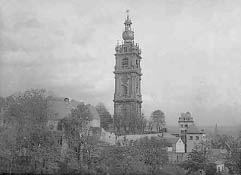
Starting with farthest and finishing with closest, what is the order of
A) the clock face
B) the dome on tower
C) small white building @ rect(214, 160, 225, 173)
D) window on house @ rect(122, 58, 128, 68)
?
the dome on tower, window on house @ rect(122, 58, 128, 68), the clock face, small white building @ rect(214, 160, 225, 173)

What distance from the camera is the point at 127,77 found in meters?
88.4

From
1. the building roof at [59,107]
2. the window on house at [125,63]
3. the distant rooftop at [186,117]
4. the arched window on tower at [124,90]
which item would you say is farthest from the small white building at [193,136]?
the window on house at [125,63]

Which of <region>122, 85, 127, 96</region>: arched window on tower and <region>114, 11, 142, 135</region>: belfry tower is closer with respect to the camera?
<region>114, 11, 142, 135</region>: belfry tower

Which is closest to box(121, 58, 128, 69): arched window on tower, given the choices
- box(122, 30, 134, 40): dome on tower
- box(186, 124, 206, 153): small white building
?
box(122, 30, 134, 40): dome on tower

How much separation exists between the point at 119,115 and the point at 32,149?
136 feet

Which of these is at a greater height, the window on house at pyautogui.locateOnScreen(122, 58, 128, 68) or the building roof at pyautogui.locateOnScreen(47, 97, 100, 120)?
the window on house at pyautogui.locateOnScreen(122, 58, 128, 68)

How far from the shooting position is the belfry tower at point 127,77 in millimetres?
87000

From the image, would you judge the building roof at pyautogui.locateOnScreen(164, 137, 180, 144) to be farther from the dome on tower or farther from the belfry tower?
the dome on tower

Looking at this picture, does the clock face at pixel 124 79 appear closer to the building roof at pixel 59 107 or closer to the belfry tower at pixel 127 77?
the belfry tower at pixel 127 77

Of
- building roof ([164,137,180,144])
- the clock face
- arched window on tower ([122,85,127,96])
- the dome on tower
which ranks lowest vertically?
building roof ([164,137,180,144])

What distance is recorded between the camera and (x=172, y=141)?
213ft

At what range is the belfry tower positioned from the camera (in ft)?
285

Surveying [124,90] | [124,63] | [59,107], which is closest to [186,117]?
[124,90]

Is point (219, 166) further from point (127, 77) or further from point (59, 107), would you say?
point (127, 77)
